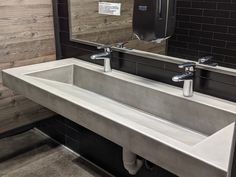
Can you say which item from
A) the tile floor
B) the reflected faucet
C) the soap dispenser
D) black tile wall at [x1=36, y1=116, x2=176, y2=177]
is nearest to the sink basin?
the reflected faucet

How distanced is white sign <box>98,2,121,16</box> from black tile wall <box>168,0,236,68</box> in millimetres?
470

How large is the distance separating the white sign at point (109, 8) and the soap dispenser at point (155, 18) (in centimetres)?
31

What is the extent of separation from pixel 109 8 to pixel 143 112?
75 cm

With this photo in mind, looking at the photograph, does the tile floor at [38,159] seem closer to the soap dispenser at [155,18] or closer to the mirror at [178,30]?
the mirror at [178,30]

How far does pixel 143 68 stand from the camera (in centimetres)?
172

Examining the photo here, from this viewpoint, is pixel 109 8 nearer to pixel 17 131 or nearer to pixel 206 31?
pixel 206 31

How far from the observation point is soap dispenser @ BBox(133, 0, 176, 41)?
4.75ft

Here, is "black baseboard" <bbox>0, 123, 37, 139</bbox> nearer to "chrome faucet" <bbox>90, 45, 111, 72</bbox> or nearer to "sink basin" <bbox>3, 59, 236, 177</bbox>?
"sink basin" <bbox>3, 59, 236, 177</bbox>

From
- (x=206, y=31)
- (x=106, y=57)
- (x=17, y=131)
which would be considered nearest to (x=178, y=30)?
(x=206, y=31)

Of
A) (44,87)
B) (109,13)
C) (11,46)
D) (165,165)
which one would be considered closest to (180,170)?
(165,165)

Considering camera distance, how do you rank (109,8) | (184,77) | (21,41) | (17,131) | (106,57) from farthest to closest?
(17,131), (21,41), (109,8), (106,57), (184,77)

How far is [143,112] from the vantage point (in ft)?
5.30

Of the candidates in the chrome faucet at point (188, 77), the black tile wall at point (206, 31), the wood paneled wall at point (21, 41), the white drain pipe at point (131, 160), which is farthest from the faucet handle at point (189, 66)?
the wood paneled wall at point (21, 41)

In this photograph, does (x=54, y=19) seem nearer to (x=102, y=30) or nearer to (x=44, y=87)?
(x=102, y=30)
